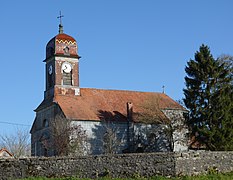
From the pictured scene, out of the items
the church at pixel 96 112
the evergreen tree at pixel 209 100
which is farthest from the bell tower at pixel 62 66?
the evergreen tree at pixel 209 100

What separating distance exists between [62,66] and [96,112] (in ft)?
21.3

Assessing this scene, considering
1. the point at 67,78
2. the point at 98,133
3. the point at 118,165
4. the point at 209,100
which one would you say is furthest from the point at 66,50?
the point at 118,165

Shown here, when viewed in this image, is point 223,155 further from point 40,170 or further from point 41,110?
point 41,110

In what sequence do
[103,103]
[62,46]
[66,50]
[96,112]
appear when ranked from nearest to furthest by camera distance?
[96,112] < [103,103] < [62,46] < [66,50]

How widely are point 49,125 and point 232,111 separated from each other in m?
19.3

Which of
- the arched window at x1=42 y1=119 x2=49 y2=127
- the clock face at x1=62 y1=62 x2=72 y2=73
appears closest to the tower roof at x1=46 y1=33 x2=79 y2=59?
the clock face at x1=62 y1=62 x2=72 y2=73

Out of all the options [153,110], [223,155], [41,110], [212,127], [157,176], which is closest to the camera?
[157,176]

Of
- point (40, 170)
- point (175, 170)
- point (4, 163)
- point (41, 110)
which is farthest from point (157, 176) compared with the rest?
point (41, 110)

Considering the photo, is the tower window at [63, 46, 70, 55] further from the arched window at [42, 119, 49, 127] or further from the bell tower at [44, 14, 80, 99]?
the arched window at [42, 119, 49, 127]

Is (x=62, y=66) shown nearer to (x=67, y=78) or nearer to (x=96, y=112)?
(x=67, y=78)

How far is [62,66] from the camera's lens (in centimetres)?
5531

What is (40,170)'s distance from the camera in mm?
27016

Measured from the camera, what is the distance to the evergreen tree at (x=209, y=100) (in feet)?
136

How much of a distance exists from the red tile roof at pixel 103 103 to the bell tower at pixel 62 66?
1.15 meters
